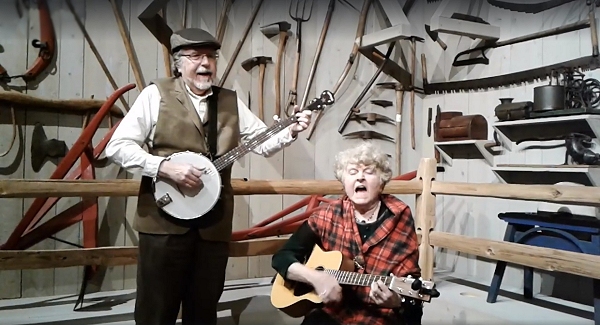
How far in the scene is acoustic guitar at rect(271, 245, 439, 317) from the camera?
141cm

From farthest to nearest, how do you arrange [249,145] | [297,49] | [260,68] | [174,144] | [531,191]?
[297,49] < [260,68] < [531,191] < [249,145] < [174,144]

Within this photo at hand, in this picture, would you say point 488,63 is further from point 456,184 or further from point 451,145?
point 456,184

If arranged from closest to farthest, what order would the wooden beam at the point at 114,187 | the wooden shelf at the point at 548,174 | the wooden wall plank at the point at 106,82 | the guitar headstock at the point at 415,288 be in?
the guitar headstock at the point at 415,288 < the wooden beam at the point at 114,187 < the wooden shelf at the point at 548,174 < the wooden wall plank at the point at 106,82

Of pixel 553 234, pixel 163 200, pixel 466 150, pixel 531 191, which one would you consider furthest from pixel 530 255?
pixel 163 200

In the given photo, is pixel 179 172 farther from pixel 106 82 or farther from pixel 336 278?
pixel 106 82

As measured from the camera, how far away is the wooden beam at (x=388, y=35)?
333 centimetres

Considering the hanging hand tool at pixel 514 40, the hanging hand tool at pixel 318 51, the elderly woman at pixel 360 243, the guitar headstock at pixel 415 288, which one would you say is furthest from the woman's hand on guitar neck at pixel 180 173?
the hanging hand tool at pixel 514 40

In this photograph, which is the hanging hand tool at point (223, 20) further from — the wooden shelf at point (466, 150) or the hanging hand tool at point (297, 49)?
the wooden shelf at point (466, 150)

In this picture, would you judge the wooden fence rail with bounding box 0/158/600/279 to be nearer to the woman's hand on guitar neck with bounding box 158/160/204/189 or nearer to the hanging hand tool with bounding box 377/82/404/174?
the woman's hand on guitar neck with bounding box 158/160/204/189

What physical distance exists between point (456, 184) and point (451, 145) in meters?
1.13

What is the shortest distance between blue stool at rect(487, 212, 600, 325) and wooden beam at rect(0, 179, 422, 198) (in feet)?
2.18

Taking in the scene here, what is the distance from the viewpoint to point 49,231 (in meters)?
2.65

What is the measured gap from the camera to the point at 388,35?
3.42 meters

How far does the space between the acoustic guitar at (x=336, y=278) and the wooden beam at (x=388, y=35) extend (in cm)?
211
